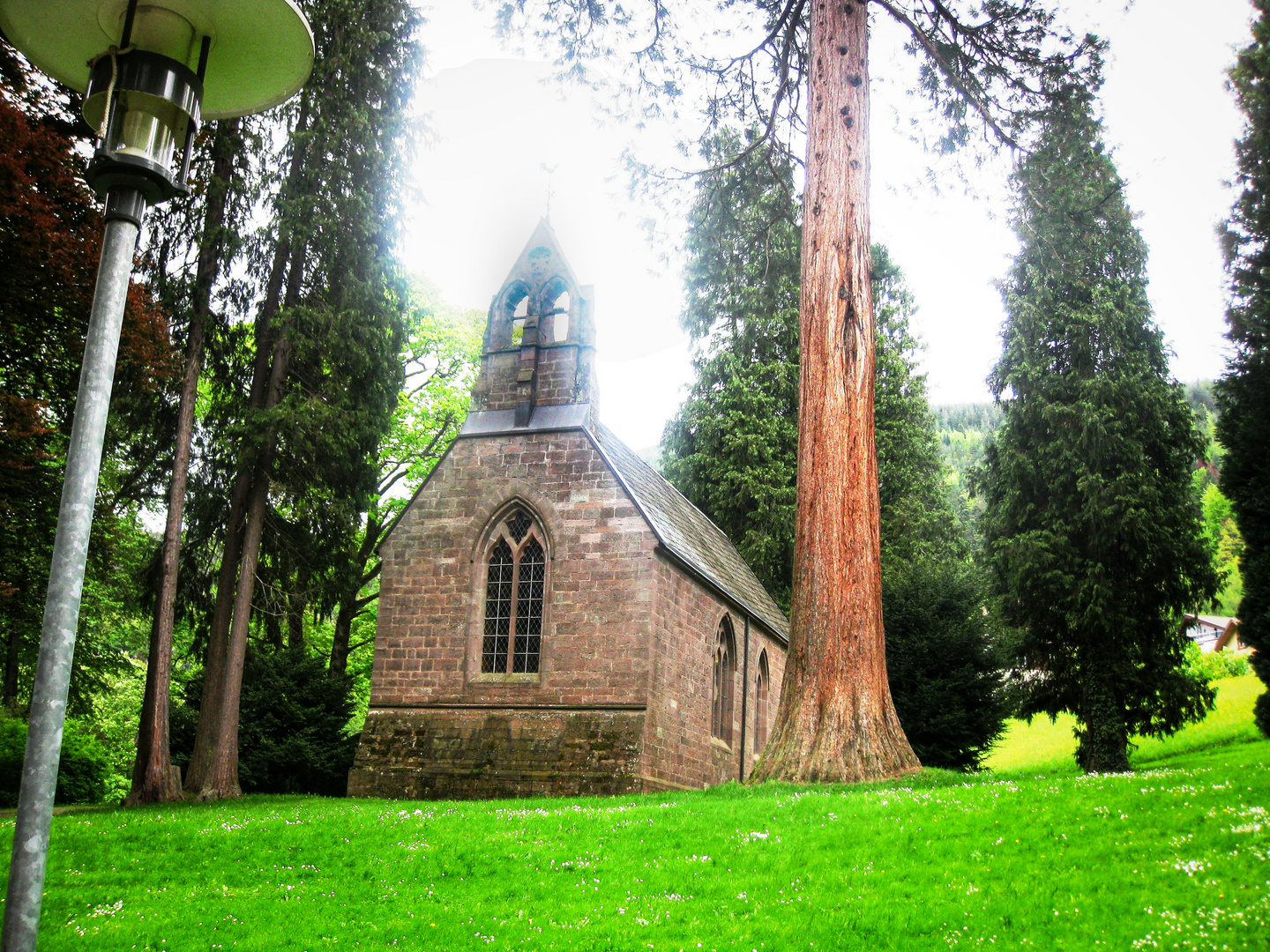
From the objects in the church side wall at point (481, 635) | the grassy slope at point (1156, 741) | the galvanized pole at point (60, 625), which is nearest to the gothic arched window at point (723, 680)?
the church side wall at point (481, 635)

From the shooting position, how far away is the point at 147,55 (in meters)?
4.04

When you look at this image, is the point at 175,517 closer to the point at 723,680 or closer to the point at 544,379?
the point at 544,379

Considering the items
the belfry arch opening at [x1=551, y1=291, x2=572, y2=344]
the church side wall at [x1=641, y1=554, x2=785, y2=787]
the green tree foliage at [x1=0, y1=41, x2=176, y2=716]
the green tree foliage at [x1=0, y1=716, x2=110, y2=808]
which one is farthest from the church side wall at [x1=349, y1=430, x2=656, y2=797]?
the green tree foliage at [x1=0, y1=716, x2=110, y2=808]

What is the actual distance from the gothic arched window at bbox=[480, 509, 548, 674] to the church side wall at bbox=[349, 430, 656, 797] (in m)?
0.21

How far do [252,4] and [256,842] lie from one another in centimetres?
860

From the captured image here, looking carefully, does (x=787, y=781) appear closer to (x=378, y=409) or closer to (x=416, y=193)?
(x=378, y=409)

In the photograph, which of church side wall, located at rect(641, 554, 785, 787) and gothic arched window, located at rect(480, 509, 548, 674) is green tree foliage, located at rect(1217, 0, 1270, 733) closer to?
church side wall, located at rect(641, 554, 785, 787)

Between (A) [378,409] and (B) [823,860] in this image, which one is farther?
(A) [378,409]

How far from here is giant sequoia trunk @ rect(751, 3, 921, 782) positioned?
1136 centimetres

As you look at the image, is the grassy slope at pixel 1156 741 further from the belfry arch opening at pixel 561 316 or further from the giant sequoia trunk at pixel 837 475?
the belfry arch opening at pixel 561 316

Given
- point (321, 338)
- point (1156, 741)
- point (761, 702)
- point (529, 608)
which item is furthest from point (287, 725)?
point (1156, 741)

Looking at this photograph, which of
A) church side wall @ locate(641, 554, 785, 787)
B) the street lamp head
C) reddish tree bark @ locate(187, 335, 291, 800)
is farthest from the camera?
reddish tree bark @ locate(187, 335, 291, 800)

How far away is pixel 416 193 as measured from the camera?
1945 centimetres

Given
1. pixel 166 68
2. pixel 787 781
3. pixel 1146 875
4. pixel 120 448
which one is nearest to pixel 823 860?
pixel 1146 875
